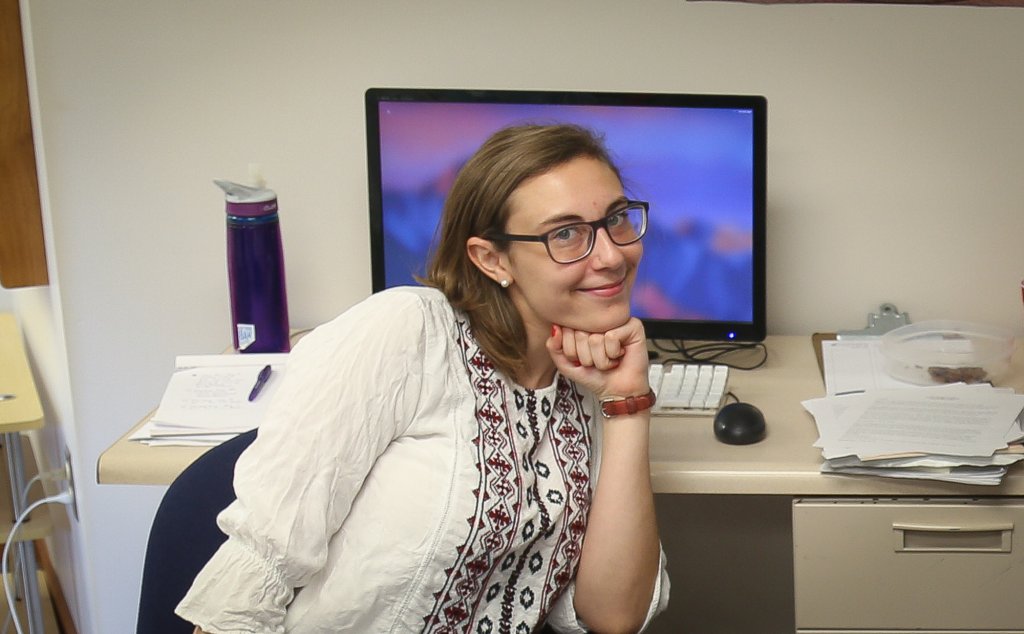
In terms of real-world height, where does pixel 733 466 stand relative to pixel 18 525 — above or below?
above

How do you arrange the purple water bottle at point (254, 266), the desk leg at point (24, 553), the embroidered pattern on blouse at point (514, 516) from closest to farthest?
the embroidered pattern on blouse at point (514, 516) < the purple water bottle at point (254, 266) < the desk leg at point (24, 553)

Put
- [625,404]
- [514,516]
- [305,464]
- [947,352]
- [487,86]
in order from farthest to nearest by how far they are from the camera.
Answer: [487,86]
[947,352]
[625,404]
[514,516]
[305,464]

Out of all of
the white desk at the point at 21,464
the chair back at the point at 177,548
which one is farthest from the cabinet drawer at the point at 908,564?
the white desk at the point at 21,464

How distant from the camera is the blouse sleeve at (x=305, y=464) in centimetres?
125

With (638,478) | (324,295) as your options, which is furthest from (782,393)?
(324,295)

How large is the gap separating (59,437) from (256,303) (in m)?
0.77

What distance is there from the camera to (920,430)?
5.27 ft

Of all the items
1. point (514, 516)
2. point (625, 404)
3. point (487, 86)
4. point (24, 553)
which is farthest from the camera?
point (24, 553)

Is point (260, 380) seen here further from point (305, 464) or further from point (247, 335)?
point (305, 464)

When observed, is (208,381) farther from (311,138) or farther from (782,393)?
(782,393)

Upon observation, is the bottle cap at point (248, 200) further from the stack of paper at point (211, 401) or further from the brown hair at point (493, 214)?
the brown hair at point (493, 214)

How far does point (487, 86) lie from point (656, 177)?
337mm

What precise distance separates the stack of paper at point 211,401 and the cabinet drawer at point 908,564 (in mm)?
749

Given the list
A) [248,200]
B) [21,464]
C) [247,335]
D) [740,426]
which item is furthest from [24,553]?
[740,426]
